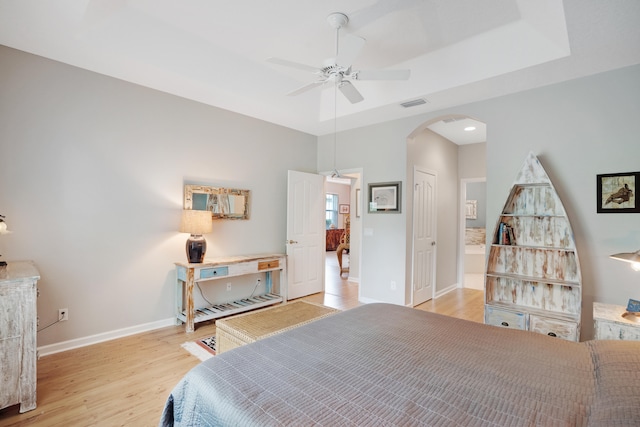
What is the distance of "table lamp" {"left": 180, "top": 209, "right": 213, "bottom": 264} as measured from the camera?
11.2ft

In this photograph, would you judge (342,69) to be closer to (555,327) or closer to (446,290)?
(555,327)

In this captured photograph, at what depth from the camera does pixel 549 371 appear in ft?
4.16

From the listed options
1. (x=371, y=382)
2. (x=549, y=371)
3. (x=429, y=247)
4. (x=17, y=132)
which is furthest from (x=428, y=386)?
(x=429, y=247)

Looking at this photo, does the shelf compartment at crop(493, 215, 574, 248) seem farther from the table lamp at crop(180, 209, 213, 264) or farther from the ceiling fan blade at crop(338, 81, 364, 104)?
the table lamp at crop(180, 209, 213, 264)

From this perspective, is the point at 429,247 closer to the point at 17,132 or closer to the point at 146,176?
the point at 146,176

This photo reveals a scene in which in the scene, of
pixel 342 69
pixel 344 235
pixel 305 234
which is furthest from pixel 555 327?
pixel 344 235

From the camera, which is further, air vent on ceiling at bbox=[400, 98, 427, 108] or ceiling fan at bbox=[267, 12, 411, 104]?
air vent on ceiling at bbox=[400, 98, 427, 108]

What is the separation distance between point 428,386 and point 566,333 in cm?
242

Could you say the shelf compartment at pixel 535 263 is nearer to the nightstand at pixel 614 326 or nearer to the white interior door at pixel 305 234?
the nightstand at pixel 614 326

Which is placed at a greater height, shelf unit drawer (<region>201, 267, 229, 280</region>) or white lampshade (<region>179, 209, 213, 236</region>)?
white lampshade (<region>179, 209, 213, 236</region>)

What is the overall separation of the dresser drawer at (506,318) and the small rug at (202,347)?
2.75 meters

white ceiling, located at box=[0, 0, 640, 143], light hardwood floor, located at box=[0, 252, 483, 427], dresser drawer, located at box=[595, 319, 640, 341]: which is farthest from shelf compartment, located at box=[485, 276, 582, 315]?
light hardwood floor, located at box=[0, 252, 483, 427]

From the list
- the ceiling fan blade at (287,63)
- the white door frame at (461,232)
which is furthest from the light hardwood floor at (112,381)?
the white door frame at (461,232)

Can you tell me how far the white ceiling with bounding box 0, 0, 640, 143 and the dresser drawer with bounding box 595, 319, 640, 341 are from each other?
213 cm
